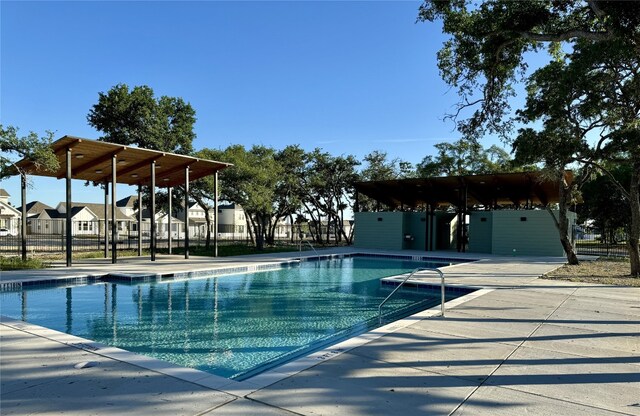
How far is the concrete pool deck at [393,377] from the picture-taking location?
9.65 feet

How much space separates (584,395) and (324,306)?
561 cm

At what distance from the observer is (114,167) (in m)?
13.1

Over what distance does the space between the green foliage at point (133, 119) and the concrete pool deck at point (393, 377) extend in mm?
18513

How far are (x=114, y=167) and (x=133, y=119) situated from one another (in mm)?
10784

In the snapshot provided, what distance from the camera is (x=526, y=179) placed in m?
19.3

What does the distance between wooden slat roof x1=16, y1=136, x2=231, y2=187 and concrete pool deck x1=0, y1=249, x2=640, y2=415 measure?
7.81 m

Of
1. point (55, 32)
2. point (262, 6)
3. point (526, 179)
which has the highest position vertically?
point (262, 6)

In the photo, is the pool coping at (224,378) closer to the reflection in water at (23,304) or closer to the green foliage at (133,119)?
the reflection in water at (23,304)

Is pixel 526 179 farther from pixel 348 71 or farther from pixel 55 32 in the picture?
pixel 55 32

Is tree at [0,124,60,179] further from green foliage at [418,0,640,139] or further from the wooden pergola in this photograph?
green foliage at [418,0,640,139]

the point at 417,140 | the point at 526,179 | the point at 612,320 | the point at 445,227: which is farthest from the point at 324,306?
the point at 417,140

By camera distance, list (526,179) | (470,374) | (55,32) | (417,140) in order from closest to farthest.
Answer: (470,374) < (55,32) < (526,179) < (417,140)

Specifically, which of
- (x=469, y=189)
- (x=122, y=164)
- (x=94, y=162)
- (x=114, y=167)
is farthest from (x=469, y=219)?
(x=94, y=162)

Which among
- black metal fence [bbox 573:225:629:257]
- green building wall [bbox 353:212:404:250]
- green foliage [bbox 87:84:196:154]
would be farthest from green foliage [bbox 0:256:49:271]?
black metal fence [bbox 573:225:629:257]
